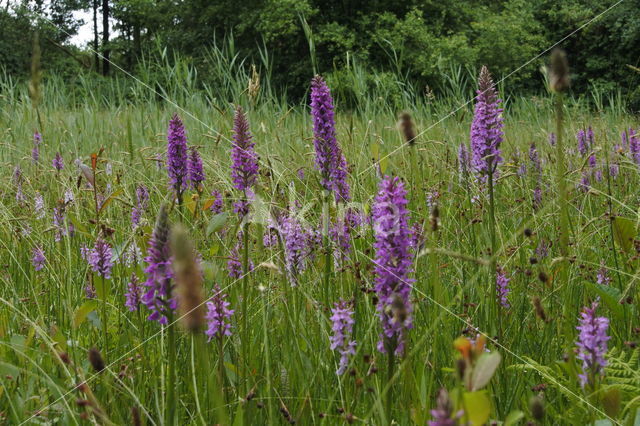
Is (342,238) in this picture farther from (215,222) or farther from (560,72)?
(560,72)

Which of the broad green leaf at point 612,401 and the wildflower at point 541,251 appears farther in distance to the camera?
the wildflower at point 541,251

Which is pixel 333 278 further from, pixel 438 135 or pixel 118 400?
pixel 438 135

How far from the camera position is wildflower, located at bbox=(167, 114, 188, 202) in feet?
7.09

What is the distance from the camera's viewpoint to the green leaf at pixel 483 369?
578mm

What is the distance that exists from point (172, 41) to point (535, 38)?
15.3 m

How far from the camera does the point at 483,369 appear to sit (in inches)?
23.0

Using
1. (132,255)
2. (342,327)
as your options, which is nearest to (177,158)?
(132,255)

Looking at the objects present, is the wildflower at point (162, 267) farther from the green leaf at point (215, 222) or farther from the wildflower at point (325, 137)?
the wildflower at point (325, 137)

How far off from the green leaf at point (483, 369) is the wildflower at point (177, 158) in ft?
5.66

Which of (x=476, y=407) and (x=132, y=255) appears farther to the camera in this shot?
(x=132, y=255)

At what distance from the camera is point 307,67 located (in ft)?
71.9

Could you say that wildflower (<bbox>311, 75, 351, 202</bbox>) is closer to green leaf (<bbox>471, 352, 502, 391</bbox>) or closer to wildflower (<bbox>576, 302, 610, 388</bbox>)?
wildflower (<bbox>576, 302, 610, 388</bbox>)

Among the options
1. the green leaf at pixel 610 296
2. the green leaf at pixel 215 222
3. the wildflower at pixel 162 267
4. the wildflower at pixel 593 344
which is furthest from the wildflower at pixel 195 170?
the wildflower at pixel 593 344

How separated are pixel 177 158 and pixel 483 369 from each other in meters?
1.78
